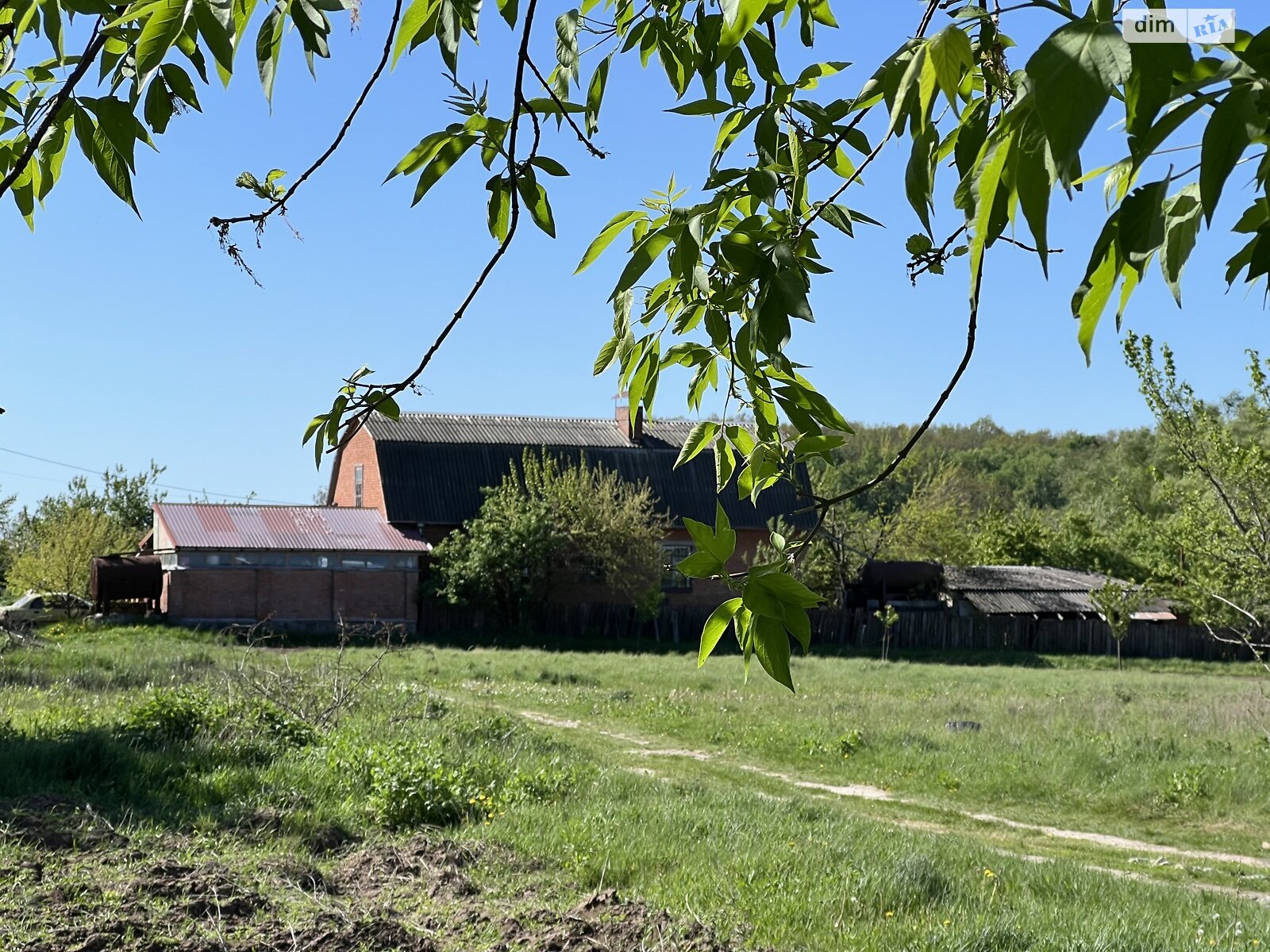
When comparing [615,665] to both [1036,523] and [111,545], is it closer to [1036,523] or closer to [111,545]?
[111,545]

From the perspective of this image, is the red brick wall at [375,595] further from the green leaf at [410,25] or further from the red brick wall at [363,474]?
the green leaf at [410,25]

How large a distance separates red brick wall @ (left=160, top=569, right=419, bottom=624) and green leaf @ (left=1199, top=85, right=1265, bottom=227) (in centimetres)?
3585

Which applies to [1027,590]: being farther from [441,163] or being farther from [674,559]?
[441,163]

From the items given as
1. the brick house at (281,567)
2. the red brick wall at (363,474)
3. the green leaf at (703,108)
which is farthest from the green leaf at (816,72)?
the red brick wall at (363,474)

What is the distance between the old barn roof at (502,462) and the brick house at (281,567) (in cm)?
231

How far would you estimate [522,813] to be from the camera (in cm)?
842

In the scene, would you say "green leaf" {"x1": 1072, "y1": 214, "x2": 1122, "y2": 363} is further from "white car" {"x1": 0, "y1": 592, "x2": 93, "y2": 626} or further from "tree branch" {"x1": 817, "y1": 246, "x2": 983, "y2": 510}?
"white car" {"x1": 0, "y1": 592, "x2": 93, "y2": 626}

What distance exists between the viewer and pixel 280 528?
→ 38.3 m

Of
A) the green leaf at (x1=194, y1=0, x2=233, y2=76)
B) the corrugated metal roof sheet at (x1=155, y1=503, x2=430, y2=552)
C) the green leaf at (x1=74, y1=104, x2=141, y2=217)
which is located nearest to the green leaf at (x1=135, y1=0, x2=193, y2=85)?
the green leaf at (x1=194, y1=0, x2=233, y2=76)

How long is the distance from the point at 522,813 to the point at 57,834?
308 centimetres

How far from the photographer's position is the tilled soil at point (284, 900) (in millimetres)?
5242

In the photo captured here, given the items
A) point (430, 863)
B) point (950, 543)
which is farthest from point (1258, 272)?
point (950, 543)

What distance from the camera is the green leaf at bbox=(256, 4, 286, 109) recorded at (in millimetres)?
1738

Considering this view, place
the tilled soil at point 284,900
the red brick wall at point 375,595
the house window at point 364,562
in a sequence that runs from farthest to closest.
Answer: the house window at point 364,562
the red brick wall at point 375,595
the tilled soil at point 284,900
